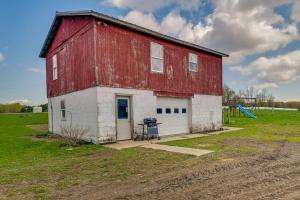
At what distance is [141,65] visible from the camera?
1228 cm

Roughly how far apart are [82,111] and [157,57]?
16.7 ft

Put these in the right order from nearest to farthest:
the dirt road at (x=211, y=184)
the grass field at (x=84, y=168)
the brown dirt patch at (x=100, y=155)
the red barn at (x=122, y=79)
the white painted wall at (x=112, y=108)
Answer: the dirt road at (x=211, y=184) < the grass field at (x=84, y=168) < the brown dirt patch at (x=100, y=155) < the white painted wall at (x=112, y=108) < the red barn at (x=122, y=79)

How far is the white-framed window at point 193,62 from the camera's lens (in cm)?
1529

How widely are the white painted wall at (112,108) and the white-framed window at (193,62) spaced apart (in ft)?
14.3

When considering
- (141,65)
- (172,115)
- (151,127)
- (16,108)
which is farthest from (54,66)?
(16,108)

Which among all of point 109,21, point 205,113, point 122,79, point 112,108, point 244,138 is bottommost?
point 244,138

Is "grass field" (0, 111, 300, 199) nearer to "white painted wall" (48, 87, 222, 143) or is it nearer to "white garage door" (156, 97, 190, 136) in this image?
"white painted wall" (48, 87, 222, 143)

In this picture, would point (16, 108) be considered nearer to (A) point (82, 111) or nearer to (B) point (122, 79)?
(A) point (82, 111)

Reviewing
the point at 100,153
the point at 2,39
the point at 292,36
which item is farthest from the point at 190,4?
the point at 2,39

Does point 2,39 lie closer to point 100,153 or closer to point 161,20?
point 161,20

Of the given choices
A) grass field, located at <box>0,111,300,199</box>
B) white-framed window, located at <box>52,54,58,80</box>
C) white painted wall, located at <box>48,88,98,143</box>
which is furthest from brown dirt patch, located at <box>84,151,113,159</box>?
white-framed window, located at <box>52,54,58,80</box>

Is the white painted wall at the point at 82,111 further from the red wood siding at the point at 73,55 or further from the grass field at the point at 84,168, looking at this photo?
the grass field at the point at 84,168

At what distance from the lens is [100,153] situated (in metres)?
8.53

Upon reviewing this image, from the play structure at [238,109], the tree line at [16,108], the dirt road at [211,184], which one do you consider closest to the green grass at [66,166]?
the dirt road at [211,184]
